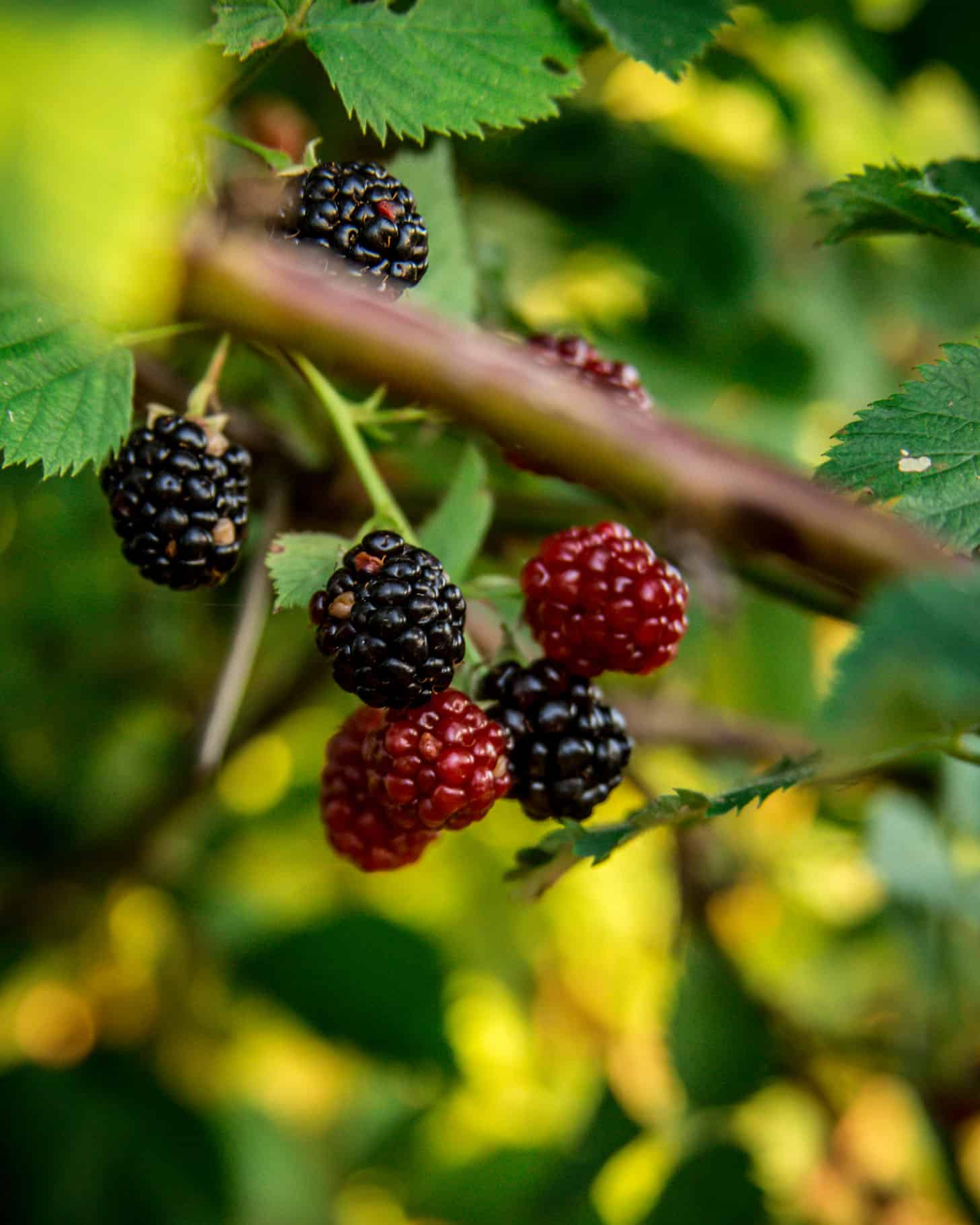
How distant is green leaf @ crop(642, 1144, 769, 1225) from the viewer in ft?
4.09

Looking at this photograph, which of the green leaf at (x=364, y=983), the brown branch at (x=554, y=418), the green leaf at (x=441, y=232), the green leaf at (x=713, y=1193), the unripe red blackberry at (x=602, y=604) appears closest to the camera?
the brown branch at (x=554, y=418)

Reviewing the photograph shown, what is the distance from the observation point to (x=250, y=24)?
0.59 m

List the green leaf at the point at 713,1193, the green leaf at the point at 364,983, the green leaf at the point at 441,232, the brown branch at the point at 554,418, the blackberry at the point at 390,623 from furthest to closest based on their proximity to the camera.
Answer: the green leaf at the point at 364,983 < the green leaf at the point at 713,1193 < the green leaf at the point at 441,232 < the blackberry at the point at 390,623 < the brown branch at the point at 554,418

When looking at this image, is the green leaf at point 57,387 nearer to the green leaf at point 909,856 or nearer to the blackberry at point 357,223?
the blackberry at point 357,223

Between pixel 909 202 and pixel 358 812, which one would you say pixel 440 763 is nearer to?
pixel 358 812

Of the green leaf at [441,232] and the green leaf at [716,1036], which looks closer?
the green leaf at [441,232]

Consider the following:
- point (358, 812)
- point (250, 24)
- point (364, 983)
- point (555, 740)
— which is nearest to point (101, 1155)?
point (364, 983)

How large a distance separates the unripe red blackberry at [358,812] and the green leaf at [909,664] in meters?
0.36

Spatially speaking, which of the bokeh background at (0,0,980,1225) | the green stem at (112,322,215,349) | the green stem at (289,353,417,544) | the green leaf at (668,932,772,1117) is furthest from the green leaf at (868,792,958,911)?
the green stem at (112,322,215,349)

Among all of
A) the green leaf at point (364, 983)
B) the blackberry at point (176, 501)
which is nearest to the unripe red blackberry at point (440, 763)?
the blackberry at point (176, 501)

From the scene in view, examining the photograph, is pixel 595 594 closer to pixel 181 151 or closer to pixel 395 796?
pixel 395 796

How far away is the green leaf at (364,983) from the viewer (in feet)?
4.44

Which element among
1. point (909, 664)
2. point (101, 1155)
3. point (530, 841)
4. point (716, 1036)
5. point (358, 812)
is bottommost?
point (101, 1155)

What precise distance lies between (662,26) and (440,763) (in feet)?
1.73
